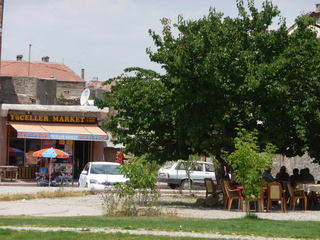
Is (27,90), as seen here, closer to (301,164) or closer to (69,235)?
(301,164)

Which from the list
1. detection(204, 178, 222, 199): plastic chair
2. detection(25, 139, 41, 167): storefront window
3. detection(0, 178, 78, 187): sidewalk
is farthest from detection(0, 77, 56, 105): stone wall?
detection(204, 178, 222, 199): plastic chair

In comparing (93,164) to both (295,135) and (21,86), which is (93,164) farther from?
(21,86)

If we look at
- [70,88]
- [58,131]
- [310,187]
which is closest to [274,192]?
[310,187]

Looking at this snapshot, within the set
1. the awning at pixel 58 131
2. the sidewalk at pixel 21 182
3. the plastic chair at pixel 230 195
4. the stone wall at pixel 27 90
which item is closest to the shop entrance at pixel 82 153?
the awning at pixel 58 131

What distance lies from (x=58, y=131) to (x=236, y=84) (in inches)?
854

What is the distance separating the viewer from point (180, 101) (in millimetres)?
A: 20188

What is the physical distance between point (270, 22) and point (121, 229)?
1118 centimetres

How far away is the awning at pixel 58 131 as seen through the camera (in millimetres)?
39000

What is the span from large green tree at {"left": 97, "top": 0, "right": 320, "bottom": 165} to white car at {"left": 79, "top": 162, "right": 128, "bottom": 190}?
6.48 metres

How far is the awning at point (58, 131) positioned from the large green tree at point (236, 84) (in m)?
17.7

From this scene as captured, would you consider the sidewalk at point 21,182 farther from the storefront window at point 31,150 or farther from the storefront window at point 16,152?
the storefront window at point 16,152

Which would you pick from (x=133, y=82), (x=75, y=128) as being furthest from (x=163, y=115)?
(x=75, y=128)

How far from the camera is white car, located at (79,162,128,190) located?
28391 millimetres

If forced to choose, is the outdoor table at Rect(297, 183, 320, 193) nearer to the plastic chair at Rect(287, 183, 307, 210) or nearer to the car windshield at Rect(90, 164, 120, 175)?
the plastic chair at Rect(287, 183, 307, 210)
